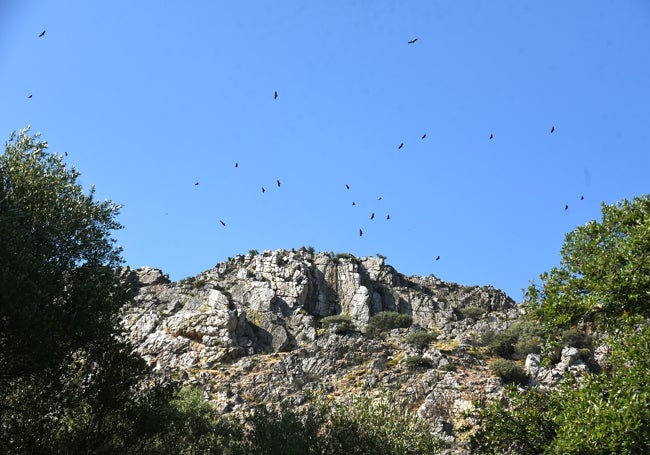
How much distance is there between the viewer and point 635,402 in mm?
15477

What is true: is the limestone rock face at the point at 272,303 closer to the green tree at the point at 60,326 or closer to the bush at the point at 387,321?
the bush at the point at 387,321

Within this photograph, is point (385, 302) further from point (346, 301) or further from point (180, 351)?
point (180, 351)

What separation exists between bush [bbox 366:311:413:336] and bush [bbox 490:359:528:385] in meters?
31.1

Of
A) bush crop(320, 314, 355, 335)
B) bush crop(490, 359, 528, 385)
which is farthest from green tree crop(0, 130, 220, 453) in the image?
bush crop(320, 314, 355, 335)

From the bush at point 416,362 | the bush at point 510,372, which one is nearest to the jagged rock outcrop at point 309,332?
the bush at point 416,362

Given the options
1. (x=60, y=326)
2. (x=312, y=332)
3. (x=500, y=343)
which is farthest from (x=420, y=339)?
(x=60, y=326)

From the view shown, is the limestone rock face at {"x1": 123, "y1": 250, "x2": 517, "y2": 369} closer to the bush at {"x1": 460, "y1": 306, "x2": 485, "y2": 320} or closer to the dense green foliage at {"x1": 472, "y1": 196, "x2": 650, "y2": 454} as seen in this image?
the bush at {"x1": 460, "y1": 306, "x2": 485, "y2": 320}

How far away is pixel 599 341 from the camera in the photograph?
2030 cm

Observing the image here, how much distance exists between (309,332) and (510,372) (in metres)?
34.3

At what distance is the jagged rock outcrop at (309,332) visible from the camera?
55.6 m

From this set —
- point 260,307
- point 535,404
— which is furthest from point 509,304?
point 535,404

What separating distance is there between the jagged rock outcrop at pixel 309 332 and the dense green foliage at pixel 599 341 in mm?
8172

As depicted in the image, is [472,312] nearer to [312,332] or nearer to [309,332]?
[312,332]

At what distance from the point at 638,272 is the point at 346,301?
82370mm
